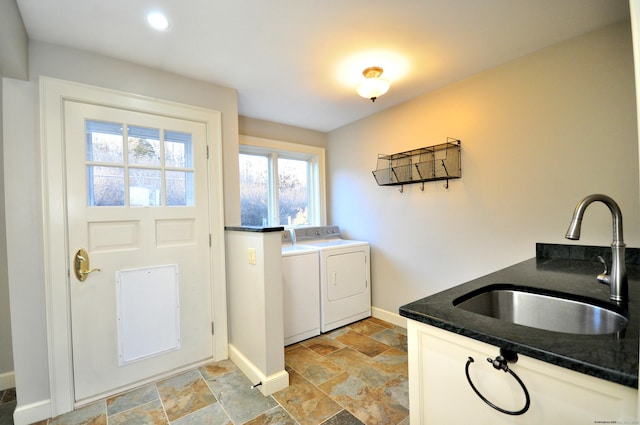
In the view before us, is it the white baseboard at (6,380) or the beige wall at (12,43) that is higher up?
the beige wall at (12,43)

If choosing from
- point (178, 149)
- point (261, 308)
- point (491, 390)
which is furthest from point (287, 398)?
point (178, 149)

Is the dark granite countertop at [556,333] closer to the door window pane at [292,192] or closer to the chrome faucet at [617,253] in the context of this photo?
the chrome faucet at [617,253]

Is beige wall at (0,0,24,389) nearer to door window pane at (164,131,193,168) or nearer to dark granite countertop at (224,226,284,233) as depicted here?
door window pane at (164,131,193,168)

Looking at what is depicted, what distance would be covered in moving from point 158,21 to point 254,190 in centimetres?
189

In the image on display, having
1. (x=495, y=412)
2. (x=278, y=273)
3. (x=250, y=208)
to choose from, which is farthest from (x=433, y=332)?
(x=250, y=208)

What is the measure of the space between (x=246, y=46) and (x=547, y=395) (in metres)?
2.19

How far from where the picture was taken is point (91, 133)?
1.88 m

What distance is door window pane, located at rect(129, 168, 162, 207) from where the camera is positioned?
6.60ft

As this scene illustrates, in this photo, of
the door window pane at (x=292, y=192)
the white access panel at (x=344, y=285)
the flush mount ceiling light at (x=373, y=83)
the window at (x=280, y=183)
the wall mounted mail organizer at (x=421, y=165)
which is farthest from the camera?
the door window pane at (x=292, y=192)

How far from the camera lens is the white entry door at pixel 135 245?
183cm

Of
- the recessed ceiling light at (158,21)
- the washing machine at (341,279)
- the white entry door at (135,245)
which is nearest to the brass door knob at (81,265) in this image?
the white entry door at (135,245)

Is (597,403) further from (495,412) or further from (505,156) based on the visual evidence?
(505,156)

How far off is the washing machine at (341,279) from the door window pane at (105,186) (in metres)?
1.68

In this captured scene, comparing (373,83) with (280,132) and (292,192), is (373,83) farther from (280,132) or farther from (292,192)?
(292,192)
